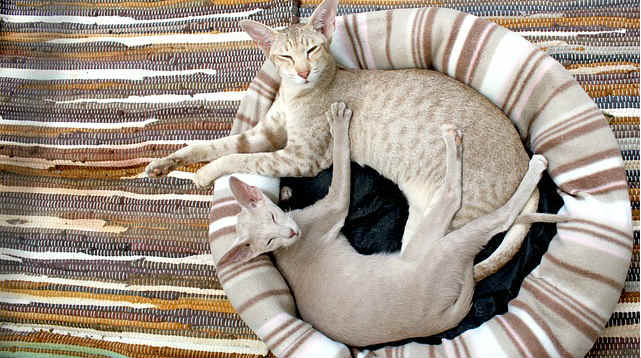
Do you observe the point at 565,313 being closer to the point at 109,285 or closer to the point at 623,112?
the point at 623,112

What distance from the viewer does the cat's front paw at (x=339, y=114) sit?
4.66 feet

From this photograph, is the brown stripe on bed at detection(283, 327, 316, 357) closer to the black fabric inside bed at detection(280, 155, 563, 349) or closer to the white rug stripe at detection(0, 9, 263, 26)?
the black fabric inside bed at detection(280, 155, 563, 349)

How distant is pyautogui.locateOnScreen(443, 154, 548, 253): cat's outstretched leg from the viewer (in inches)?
49.5

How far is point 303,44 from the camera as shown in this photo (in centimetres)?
133

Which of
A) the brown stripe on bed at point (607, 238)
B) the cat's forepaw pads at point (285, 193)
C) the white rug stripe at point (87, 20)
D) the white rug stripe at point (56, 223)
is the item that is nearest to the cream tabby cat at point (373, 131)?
the cat's forepaw pads at point (285, 193)

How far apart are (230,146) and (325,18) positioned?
471 mm

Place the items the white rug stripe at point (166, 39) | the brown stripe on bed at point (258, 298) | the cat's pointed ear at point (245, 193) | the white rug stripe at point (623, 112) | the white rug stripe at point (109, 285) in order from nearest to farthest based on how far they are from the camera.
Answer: the cat's pointed ear at point (245, 193), the brown stripe on bed at point (258, 298), the white rug stripe at point (623, 112), the white rug stripe at point (109, 285), the white rug stripe at point (166, 39)

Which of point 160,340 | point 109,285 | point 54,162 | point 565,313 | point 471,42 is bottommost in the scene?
point 160,340

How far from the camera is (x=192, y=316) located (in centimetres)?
159

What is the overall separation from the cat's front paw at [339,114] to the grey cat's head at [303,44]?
0.10 m

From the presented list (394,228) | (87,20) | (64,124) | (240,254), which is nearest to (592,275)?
(394,228)

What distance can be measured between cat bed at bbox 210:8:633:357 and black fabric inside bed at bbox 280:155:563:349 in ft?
0.12

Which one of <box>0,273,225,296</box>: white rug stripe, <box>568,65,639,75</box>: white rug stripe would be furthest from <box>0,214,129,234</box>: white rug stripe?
<box>568,65,639,75</box>: white rug stripe

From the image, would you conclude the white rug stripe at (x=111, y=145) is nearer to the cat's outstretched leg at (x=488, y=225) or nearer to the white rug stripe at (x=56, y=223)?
the white rug stripe at (x=56, y=223)
